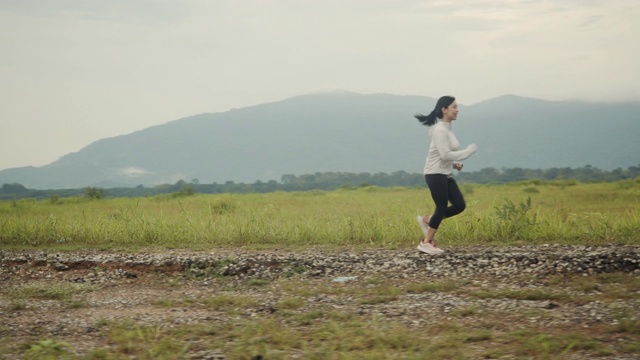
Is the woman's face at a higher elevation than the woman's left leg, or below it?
higher

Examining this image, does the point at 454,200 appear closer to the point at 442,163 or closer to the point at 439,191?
the point at 439,191

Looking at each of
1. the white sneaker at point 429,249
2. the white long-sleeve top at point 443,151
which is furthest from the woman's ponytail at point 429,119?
the white sneaker at point 429,249

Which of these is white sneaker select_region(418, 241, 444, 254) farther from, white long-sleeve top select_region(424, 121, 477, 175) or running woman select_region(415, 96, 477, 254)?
white long-sleeve top select_region(424, 121, 477, 175)

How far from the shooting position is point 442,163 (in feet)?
35.5

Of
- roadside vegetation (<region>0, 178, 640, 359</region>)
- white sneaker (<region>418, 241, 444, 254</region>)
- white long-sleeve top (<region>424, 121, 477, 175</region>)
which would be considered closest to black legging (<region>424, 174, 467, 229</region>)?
white long-sleeve top (<region>424, 121, 477, 175</region>)

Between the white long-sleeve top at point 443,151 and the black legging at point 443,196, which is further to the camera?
the black legging at point 443,196

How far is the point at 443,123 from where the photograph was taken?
35.4 ft

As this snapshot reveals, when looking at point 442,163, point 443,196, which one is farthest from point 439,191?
point 442,163

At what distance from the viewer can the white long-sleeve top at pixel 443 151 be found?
10586 mm

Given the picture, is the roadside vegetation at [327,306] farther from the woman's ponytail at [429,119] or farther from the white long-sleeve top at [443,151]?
the woman's ponytail at [429,119]

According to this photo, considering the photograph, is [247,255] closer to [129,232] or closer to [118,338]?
[129,232]

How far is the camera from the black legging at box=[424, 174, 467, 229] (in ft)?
35.7

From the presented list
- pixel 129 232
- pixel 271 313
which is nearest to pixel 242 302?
pixel 271 313

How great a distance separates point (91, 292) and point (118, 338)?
311 cm
